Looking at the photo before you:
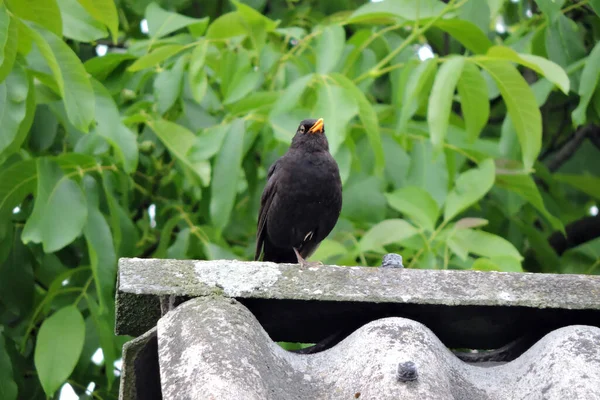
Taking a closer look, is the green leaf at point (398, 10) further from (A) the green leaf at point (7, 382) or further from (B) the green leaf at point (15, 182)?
(A) the green leaf at point (7, 382)

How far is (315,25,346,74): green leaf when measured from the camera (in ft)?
13.9

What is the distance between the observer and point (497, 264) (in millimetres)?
3740

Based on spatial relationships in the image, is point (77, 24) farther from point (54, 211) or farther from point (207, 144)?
point (207, 144)

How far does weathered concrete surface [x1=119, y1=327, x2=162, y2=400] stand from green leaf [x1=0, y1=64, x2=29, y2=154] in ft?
4.33

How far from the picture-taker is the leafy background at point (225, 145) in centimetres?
361

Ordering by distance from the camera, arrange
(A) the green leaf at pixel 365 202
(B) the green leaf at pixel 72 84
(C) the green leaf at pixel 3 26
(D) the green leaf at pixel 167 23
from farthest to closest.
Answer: (A) the green leaf at pixel 365 202
(D) the green leaf at pixel 167 23
(B) the green leaf at pixel 72 84
(C) the green leaf at pixel 3 26

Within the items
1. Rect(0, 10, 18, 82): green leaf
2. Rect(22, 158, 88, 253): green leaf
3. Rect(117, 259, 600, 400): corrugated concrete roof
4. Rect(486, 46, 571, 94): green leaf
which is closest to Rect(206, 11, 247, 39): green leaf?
Rect(22, 158, 88, 253): green leaf

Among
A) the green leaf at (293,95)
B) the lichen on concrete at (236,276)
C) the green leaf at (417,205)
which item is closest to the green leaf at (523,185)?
the green leaf at (417,205)

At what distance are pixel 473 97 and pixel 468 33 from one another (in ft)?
1.22

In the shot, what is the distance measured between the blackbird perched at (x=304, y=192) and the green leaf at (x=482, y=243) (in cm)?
72

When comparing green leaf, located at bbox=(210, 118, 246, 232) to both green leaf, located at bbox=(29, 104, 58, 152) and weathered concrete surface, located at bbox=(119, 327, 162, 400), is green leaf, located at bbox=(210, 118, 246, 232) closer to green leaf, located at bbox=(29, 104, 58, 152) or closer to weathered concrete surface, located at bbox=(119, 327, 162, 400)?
green leaf, located at bbox=(29, 104, 58, 152)

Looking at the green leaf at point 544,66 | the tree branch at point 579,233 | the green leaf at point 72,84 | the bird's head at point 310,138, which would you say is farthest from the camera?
the tree branch at point 579,233

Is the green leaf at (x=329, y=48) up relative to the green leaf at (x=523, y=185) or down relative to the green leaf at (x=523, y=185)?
up

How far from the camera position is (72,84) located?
3201mm
